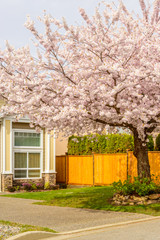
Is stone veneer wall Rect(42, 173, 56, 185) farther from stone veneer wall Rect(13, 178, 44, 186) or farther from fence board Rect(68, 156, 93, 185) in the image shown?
fence board Rect(68, 156, 93, 185)

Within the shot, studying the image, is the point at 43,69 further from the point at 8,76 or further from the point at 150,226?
the point at 150,226

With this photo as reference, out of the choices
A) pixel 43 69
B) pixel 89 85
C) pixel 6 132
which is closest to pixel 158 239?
pixel 89 85

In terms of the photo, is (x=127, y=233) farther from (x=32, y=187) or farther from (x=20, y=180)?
(x=20, y=180)

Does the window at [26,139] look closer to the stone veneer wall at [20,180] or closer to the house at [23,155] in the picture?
the house at [23,155]

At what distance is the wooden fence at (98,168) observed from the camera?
1986 cm

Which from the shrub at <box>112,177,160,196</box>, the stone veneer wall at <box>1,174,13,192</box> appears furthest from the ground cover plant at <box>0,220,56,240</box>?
the stone veneer wall at <box>1,174,13,192</box>

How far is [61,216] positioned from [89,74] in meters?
4.30

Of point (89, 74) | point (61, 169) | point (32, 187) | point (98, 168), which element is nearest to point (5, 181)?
point (32, 187)

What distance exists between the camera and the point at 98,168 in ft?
72.4

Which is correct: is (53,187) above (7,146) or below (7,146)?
below

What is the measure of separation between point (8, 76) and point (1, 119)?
29.6 feet

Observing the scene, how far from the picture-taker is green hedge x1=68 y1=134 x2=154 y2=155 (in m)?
20.6

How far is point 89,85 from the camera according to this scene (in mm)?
11008

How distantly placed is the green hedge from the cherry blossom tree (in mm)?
7379
